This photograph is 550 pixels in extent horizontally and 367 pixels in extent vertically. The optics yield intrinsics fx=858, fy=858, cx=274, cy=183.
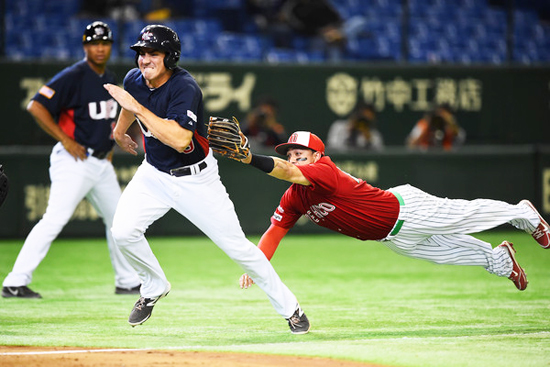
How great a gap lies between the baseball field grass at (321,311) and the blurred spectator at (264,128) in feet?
8.39

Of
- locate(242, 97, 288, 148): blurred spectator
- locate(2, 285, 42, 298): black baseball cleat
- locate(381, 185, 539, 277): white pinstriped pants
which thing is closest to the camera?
locate(381, 185, 539, 277): white pinstriped pants

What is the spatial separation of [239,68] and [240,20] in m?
2.24

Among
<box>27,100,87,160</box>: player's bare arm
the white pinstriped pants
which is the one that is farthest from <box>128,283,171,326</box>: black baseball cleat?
<box>27,100,87,160</box>: player's bare arm

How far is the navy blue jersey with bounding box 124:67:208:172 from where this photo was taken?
573 centimetres

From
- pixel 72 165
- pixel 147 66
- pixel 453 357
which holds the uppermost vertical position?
pixel 147 66

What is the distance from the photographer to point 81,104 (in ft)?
26.7

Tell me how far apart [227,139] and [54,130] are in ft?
9.51

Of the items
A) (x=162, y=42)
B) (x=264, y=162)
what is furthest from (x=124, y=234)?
(x=162, y=42)

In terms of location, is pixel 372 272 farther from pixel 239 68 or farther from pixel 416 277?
pixel 239 68

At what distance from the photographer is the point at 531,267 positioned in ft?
33.2

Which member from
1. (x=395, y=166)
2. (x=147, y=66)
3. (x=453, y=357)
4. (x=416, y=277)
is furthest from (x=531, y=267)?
(x=147, y=66)

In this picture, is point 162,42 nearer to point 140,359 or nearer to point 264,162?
point 264,162

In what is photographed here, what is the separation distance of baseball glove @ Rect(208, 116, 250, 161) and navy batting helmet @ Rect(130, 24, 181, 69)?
54 cm

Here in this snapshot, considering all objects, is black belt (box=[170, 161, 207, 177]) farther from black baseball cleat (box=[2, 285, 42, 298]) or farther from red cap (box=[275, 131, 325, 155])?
black baseball cleat (box=[2, 285, 42, 298])
